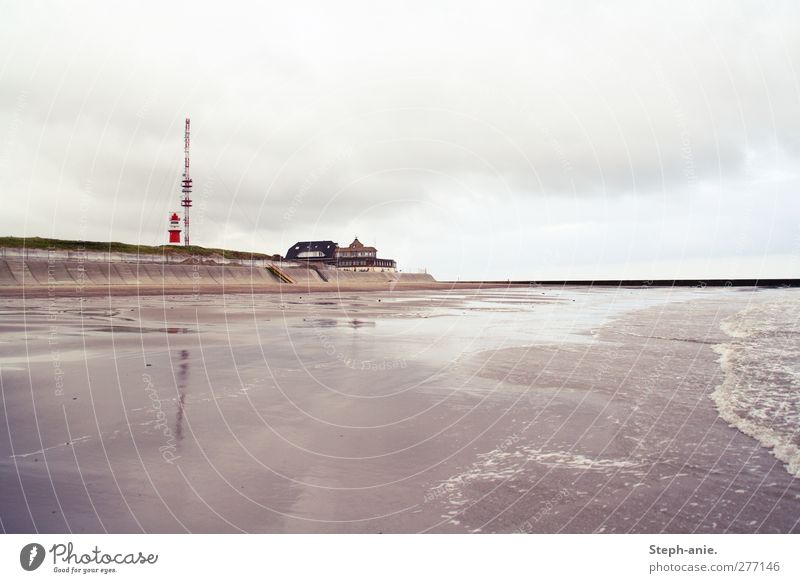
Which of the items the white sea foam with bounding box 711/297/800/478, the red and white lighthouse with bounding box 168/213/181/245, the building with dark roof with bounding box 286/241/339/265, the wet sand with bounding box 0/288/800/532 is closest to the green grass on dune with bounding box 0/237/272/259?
the red and white lighthouse with bounding box 168/213/181/245

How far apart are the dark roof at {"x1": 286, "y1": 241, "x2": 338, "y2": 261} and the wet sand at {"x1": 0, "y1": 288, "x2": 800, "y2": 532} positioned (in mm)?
132899

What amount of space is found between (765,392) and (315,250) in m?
140

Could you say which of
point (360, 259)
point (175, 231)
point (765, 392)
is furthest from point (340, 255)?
point (765, 392)

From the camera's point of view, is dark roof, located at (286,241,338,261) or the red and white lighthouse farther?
dark roof, located at (286,241,338,261)

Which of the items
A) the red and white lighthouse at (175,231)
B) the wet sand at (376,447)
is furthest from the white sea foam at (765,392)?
the red and white lighthouse at (175,231)

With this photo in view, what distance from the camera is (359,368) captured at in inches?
411

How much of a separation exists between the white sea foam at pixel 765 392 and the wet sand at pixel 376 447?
0.27 metres

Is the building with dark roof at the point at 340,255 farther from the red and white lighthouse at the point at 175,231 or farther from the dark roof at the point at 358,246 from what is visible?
the red and white lighthouse at the point at 175,231

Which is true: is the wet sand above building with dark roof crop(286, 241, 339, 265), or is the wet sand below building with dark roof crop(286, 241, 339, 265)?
below

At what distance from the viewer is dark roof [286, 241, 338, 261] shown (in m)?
144

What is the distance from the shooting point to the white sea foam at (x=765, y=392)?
5.95 metres

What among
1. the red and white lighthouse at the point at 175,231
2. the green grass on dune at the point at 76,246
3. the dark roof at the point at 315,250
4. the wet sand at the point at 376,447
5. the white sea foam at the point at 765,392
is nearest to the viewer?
the wet sand at the point at 376,447

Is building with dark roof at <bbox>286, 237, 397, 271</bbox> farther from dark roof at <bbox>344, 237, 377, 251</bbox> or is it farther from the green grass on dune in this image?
the green grass on dune
